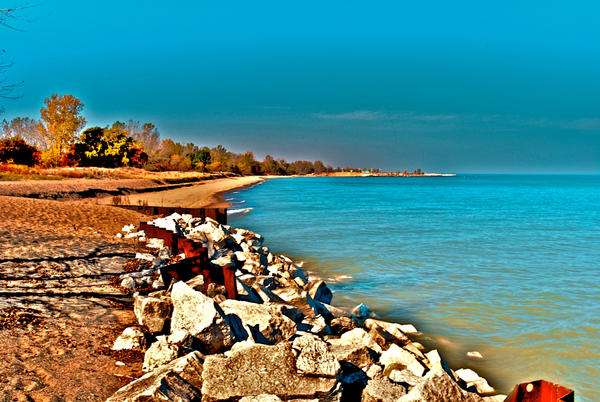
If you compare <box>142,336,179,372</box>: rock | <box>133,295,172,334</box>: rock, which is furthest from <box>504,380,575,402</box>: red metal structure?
<box>133,295,172,334</box>: rock

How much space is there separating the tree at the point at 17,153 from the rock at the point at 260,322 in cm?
5190

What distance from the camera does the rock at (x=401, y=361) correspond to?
4.24 meters

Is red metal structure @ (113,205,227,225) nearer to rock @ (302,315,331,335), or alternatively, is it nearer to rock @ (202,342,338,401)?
rock @ (302,315,331,335)

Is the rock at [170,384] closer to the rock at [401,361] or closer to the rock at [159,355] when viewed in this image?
the rock at [159,355]

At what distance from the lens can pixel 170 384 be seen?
2984 millimetres

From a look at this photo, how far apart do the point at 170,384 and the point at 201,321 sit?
1008mm

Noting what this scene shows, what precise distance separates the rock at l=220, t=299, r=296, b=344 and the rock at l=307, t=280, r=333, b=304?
2653 mm

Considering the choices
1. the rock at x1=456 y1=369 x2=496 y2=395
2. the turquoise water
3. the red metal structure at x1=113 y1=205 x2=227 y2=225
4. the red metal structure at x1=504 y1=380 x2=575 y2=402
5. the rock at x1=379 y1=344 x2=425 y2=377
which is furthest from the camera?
the red metal structure at x1=113 y1=205 x2=227 y2=225

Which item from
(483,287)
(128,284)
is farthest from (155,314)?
(483,287)

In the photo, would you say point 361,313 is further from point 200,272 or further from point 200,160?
point 200,160

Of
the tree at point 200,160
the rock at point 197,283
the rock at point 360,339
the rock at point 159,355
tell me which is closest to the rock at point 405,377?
the rock at point 360,339

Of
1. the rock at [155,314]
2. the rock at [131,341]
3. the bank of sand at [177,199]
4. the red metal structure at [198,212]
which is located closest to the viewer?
the rock at [131,341]

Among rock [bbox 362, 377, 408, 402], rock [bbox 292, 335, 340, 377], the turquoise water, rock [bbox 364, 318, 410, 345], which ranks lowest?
the turquoise water

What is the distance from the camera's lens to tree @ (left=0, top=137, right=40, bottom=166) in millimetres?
47531
